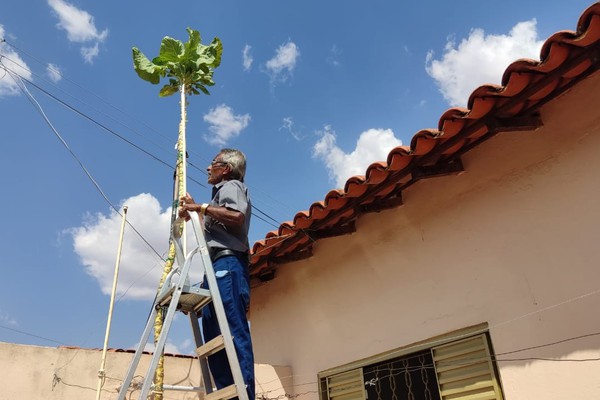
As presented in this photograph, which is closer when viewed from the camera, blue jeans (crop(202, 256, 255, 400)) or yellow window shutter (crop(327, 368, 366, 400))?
blue jeans (crop(202, 256, 255, 400))

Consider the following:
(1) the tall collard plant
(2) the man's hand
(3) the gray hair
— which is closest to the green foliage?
(1) the tall collard plant

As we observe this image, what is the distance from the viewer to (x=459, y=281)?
155 inches

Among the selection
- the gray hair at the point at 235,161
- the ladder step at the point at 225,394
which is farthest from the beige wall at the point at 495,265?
the ladder step at the point at 225,394

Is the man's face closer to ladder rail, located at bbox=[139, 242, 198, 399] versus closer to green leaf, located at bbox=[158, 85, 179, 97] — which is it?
ladder rail, located at bbox=[139, 242, 198, 399]

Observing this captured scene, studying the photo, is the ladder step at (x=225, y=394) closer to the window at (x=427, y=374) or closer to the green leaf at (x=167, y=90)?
the window at (x=427, y=374)

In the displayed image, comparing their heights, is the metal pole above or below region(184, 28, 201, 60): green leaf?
below

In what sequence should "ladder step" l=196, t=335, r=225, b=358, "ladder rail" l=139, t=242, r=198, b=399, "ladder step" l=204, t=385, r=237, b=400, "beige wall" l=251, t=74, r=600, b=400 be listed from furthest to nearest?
"beige wall" l=251, t=74, r=600, b=400 → "ladder step" l=196, t=335, r=225, b=358 → "ladder step" l=204, t=385, r=237, b=400 → "ladder rail" l=139, t=242, r=198, b=399

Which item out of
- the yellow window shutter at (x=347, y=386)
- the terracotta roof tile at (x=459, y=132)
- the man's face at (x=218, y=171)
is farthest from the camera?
the yellow window shutter at (x=347, y=386)

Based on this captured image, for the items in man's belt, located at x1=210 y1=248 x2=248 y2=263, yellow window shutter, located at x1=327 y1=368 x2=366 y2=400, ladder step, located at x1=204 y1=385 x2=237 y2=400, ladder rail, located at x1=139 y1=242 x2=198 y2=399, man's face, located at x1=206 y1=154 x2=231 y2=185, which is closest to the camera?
ladder rail, located at x1=139 y1=242 x2=198 y2=399

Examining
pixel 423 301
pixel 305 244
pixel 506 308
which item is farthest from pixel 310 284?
pixel 506 308

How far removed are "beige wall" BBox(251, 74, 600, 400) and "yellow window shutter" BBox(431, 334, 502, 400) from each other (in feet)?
0.40

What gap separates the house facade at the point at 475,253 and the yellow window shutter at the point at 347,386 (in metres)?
0.01

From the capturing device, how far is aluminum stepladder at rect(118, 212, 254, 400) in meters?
2.54

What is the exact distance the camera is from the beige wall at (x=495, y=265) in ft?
10.7
